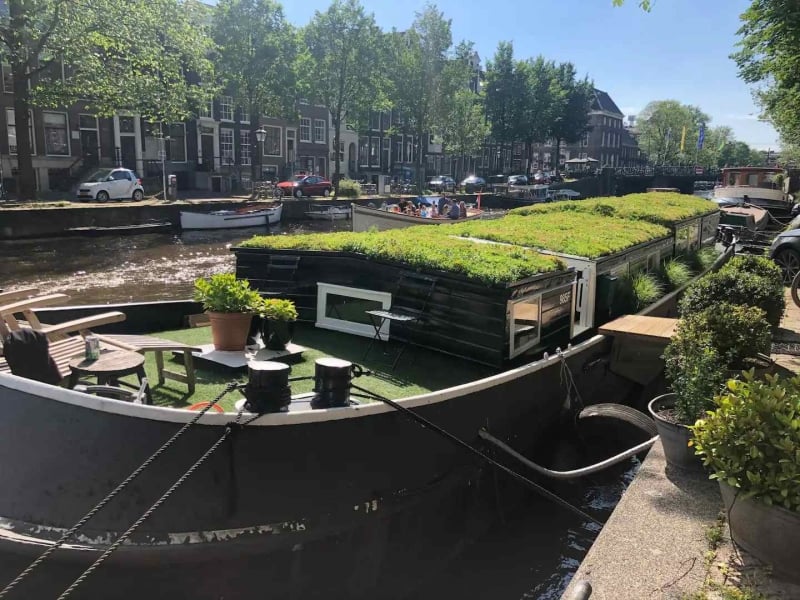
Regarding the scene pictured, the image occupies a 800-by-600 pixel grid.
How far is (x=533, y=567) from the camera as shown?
21.0 ft

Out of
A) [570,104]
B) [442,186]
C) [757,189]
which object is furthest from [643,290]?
[570,104]

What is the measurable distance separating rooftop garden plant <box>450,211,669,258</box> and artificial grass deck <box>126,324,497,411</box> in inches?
93.0

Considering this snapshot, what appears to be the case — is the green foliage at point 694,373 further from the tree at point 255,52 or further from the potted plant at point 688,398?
the tree at point 255,52

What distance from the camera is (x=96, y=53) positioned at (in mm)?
27609

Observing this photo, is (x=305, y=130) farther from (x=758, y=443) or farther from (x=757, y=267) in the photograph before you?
(x=758, y=443)

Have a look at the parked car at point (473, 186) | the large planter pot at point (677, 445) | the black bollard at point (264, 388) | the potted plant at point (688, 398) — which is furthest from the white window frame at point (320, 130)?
the large planter pot at point (677, 445)

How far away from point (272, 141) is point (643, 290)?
45.9m

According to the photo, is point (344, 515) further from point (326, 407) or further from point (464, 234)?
point (464, 234)

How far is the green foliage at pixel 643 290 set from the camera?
9688mm

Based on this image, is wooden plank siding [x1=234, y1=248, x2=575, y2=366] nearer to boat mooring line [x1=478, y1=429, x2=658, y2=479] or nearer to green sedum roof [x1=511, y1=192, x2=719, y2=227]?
boat mooring line [x1=478, y1=429, x2=658, y2=479]

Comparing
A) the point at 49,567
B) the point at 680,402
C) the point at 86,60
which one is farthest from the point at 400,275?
the point at 86,60

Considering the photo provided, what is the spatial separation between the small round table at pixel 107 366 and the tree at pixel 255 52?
38.3 m

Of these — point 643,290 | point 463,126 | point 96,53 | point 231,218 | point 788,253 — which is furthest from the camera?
point 463,126

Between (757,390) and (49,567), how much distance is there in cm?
474
